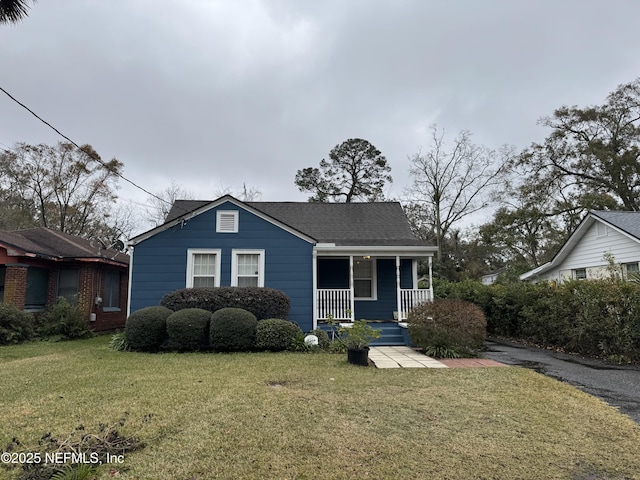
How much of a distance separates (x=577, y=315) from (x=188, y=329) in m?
9.61

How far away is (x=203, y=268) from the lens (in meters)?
11.2

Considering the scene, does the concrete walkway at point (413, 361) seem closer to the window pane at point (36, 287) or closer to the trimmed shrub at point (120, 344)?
the trimmed shrub at point (120, 344)

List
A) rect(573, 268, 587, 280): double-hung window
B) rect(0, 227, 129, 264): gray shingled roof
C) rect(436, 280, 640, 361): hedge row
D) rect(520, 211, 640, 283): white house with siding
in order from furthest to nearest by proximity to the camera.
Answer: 1. rect(573, 268, 587, 280): double-hung window
2. rect(0, 227, 129, 264): gray shingled roof
3. rect(520, 211, 640, 283): white house with siding
4. rect(436, 280, 640, 361): hedge row

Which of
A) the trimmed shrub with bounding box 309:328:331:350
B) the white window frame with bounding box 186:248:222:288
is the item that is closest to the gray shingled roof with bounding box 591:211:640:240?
the trimmed shrub with bounding box 309:328:331:350

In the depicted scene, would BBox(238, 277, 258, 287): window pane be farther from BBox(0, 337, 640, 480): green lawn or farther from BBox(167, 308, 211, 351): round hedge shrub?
BBox(0, 337, 640, 480): green lawn

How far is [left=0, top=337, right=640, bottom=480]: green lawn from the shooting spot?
10.6 feet

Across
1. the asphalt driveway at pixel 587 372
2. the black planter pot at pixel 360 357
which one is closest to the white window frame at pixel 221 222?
the black planter pot at pixel 360 357

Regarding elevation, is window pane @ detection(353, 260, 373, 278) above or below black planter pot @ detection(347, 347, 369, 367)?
above

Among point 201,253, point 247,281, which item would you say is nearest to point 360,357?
point 247,281

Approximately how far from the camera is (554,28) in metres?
11.6

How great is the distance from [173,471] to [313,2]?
1134 cm

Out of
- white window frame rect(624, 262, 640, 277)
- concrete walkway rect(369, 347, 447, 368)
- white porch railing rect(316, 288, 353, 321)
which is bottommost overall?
concrete walkway rect(369, 347, 447, 368)

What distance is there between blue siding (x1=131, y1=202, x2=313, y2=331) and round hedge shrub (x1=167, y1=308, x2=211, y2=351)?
70.9 inches

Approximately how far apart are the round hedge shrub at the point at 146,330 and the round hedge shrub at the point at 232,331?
1291mm
